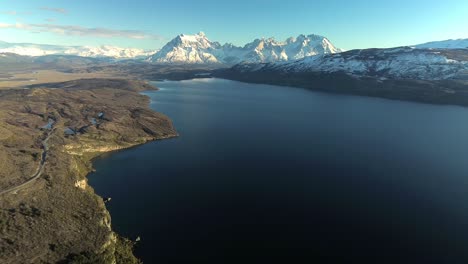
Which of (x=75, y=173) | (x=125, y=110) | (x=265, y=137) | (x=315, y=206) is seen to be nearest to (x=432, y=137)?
(x=265, y=137)

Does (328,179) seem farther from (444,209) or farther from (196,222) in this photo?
(196,222)

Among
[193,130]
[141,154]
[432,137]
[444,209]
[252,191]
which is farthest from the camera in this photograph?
[193,130]

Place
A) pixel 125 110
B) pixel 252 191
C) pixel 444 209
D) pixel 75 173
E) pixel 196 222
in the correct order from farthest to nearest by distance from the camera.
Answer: pixel 125 110
pixel 75 173
pixel 252 191
pixel 444 209
pixel 196 222

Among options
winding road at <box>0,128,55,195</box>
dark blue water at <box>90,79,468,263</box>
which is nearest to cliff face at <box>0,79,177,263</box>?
winding road at <box>0,128,55,195</box>

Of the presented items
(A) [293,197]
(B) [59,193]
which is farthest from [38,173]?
(A) [293,197]

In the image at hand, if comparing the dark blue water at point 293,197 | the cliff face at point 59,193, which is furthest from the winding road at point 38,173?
the dark blue water at point 293,197

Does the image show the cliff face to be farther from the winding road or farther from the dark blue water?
the dark blue water

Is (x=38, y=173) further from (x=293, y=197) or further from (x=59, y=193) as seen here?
(x=293, y=197)
